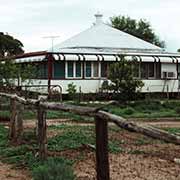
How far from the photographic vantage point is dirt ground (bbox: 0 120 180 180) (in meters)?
8.58

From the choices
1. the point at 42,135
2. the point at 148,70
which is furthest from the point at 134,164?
the point at 148,70

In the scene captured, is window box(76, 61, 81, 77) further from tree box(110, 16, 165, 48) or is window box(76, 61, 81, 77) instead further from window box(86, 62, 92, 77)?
tree box(110, 16, 165, 48)

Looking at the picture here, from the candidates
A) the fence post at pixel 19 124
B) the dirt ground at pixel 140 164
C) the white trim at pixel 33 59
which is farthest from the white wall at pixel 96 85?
the dirt ground at pixel 140 164

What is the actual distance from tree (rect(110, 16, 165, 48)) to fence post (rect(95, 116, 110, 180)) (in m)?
59.8

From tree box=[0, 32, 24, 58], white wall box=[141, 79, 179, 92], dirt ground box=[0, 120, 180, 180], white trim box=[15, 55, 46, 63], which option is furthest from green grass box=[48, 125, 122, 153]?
Answer: tree box=[0, 32, 24, 58]

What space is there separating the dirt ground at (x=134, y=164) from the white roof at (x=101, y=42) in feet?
72.9

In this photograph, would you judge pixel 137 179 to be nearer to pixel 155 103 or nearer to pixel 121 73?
pixel 155 103

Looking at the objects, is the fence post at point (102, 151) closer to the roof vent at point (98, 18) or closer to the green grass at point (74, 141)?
the green grass at point (74, 141)

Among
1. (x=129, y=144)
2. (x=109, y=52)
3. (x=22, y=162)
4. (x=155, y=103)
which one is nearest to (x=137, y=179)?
(x=22, y=162)

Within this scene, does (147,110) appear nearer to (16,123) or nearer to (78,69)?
(78,69)

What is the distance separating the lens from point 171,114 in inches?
867

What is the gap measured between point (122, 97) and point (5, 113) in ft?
34.7

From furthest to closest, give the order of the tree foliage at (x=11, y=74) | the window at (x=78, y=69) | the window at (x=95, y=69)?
the window at (x=95, y=69), the window at (x=78, y=69), the tree foliage at (x=11, y=74)

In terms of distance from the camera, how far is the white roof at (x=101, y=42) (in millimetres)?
35469
